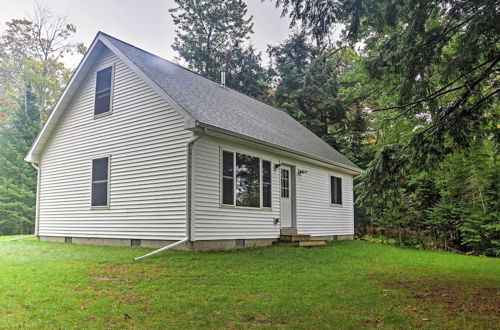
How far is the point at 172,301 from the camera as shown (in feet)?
14.5

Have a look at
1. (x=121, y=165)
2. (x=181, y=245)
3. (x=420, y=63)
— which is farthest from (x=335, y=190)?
(x=420, y=63)

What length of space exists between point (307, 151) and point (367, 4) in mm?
7009

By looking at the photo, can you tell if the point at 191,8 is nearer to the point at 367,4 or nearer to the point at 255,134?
the point at 255,134

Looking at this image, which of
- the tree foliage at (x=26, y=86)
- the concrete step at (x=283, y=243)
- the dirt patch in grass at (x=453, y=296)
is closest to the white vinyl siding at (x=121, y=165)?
the concrete step at (x=283, y=243)

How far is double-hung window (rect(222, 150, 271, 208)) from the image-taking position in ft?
A: 30.6

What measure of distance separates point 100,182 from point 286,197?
5.34m

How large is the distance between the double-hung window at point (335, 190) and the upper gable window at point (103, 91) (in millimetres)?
8261

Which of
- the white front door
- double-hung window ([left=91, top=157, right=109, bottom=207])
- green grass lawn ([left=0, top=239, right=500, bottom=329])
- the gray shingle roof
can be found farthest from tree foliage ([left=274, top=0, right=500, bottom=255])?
double-hung window ([left=91, top=157, right=109, bottom=207])

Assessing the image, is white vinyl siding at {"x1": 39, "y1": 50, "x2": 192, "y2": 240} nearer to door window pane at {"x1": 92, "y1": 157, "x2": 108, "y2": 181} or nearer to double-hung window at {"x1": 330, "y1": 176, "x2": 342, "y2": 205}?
door window pane at {"x1": 92, "y1": 157, "x2": 108, "y2": 181}

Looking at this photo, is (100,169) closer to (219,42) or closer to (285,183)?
(285,183)

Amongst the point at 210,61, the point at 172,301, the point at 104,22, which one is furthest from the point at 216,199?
the point at 210,61

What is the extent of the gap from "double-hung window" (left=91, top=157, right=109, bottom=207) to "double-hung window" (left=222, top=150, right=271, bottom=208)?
3327 millimetres

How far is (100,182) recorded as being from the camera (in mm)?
10406

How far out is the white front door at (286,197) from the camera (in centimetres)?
1145
